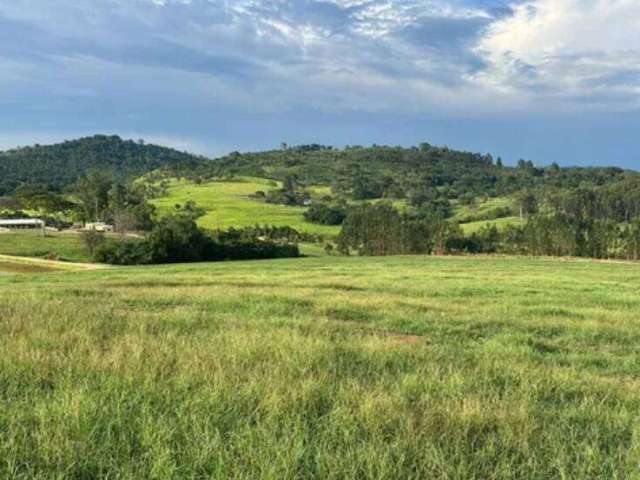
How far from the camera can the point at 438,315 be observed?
14609mm

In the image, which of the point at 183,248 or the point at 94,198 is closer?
the point at 183,248

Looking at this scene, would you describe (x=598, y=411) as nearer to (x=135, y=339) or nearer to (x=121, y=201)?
(x=135, y=339)

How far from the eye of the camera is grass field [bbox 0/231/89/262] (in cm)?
8406

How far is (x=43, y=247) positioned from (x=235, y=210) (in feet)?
244

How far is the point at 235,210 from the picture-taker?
16000cm

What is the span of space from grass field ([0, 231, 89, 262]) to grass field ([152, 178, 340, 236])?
38.7 metres

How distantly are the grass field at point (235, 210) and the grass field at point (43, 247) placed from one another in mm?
38671

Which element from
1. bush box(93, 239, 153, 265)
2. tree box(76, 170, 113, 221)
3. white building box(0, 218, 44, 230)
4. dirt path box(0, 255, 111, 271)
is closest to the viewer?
dirt path box(0, 255, 111, 271)

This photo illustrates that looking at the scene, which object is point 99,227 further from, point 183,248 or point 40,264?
point 40,264

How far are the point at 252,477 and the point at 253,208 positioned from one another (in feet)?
535

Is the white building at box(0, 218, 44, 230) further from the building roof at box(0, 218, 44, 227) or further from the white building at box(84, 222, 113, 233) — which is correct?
the white building at box(84, 222, 113, 233)

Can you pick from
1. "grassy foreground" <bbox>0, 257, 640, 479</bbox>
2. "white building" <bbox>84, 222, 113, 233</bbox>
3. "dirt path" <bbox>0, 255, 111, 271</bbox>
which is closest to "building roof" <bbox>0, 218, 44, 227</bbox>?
"white building" <bbox>84, 222, 113, 233</bbox>

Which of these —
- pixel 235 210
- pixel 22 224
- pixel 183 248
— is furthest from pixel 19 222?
pixel 183 248

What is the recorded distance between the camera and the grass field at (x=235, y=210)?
144625 millimetres
